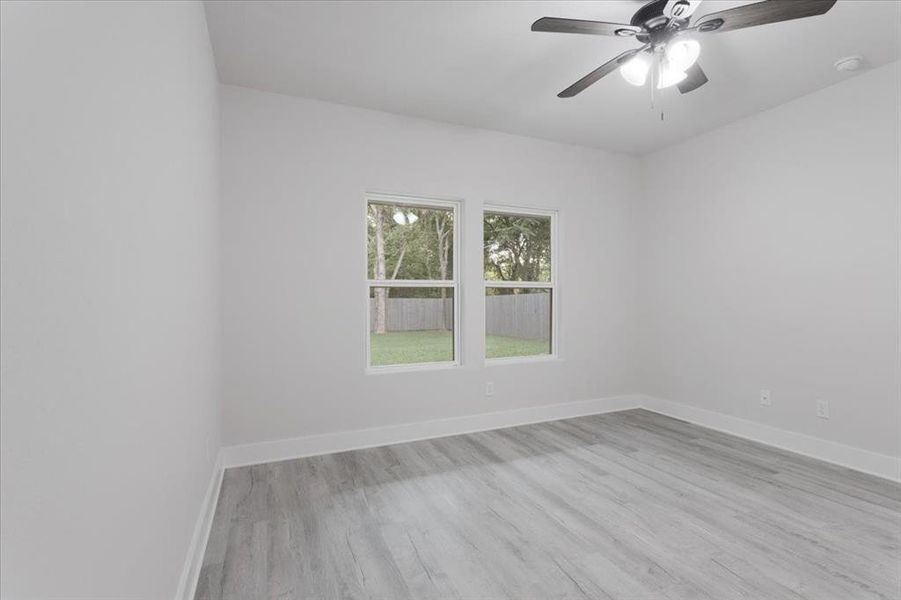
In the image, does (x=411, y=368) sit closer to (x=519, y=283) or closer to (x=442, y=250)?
(x=442, y=250)

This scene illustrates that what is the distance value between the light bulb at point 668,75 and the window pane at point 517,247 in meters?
1.97

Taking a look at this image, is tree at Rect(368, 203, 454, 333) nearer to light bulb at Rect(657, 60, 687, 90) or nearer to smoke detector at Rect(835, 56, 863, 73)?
light bulb at Rect(657, 60, 687, 90)

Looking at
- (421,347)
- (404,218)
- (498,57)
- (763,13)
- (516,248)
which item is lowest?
(421,347)

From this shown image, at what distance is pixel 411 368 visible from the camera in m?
3.85

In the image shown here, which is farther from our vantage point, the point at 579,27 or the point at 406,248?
the point at 406,248

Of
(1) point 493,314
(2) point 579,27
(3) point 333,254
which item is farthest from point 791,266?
(3) point 333,254

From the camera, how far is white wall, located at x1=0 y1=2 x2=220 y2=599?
57 centimetres

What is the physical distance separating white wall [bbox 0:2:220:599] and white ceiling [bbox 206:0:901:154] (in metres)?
1.09

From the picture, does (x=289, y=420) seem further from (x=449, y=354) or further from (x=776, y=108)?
(x=776, y=108)

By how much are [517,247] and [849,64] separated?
2693 millimetres

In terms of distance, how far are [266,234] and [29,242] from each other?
113 inches

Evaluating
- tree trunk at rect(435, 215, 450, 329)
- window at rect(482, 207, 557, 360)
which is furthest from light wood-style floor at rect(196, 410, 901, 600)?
tree trunk at rect(435, 215, 450, 329)

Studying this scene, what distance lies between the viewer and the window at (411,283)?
3783mm

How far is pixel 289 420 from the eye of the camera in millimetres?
3361
